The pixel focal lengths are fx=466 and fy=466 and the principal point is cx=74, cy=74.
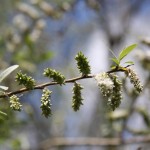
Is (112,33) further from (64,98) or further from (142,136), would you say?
(142,136)

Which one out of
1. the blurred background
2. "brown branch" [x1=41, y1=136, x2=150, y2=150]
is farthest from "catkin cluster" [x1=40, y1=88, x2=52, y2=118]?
"brown branch" [x1=41, y1=136, x2=150, y2=150]

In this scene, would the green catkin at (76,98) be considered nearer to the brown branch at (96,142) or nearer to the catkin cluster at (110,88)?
the catkin cluster at (110,88)

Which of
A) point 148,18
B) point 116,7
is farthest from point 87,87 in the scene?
point 148,18

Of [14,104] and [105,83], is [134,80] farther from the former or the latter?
[14,104]

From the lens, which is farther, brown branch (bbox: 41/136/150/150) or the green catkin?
brown branch (bbox: 41/136/150/150)

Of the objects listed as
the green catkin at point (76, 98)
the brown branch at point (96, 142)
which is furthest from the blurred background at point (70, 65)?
the green catkin at point (76, 98)

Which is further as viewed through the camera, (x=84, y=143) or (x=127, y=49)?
(x=84, y=143)

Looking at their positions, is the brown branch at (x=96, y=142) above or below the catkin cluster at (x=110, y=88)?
above

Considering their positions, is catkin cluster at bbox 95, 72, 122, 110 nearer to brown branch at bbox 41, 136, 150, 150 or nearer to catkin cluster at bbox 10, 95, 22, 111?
catkin cluster at bbox 10, 95, 22, 111
